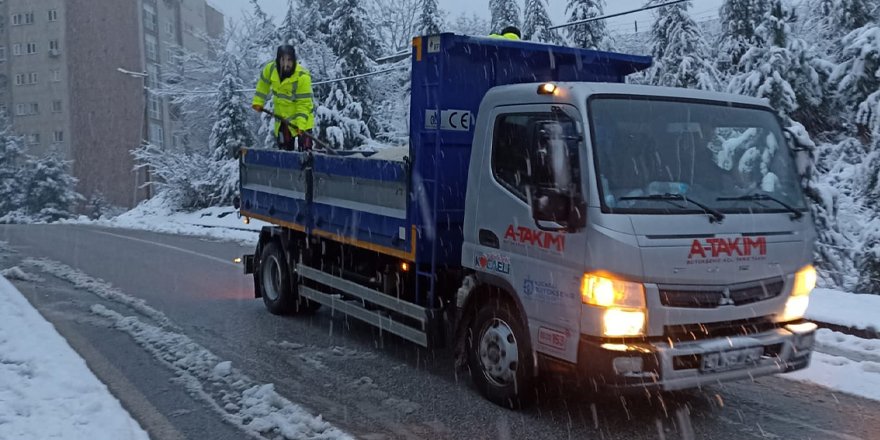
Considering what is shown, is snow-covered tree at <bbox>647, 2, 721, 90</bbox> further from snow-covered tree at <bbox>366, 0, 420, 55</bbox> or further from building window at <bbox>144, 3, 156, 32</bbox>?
building window at <bbox>144, 3, 156, 32</bbox>

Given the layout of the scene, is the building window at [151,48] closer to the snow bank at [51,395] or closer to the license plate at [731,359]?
the snow bank at [51,395]

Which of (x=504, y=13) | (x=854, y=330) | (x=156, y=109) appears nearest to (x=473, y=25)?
(x=504, y=13)

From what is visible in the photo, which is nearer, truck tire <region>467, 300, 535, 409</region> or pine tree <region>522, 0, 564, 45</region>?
truck tire <region>467, 300, 535, 409</region>

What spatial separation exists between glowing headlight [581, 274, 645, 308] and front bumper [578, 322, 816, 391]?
235 millimetres

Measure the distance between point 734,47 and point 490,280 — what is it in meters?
19.6

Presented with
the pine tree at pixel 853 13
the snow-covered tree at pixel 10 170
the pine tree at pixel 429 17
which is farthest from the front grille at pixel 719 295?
the snow-covered tree at pixel 10 170

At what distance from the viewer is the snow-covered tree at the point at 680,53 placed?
21.9 meters

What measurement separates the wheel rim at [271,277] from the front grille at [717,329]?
5.23 m

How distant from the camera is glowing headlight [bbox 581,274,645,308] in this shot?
4445mm

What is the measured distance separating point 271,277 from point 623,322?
17.9ft

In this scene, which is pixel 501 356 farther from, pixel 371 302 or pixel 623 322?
pixel 371 302

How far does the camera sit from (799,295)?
499cm

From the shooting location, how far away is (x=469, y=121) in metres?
6.09

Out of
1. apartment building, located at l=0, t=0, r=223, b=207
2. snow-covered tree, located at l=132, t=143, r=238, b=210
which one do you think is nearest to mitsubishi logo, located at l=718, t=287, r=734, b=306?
snow-covered tree, located at l=132, t=143, r=238, b=210
